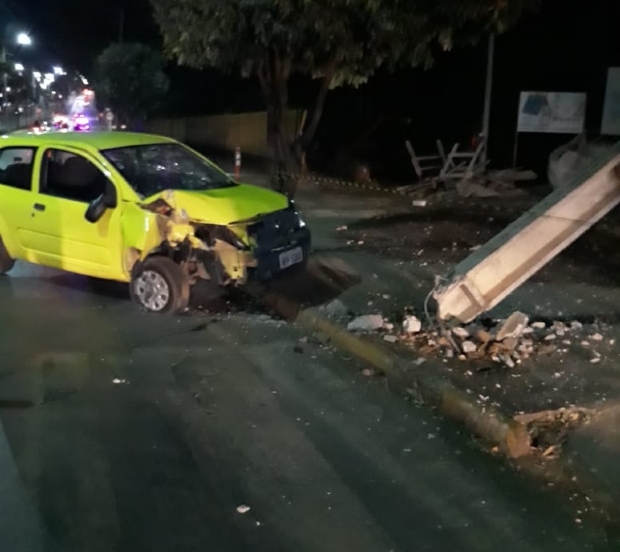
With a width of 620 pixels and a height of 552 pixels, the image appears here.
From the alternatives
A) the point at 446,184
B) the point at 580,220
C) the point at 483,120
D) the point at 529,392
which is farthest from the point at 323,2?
the point at 529,392

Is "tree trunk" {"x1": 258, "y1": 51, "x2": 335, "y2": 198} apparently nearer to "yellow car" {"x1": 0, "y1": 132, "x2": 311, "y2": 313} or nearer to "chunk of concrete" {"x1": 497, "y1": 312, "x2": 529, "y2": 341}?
"yellow car" {"x1": 0, "y1": 132, "x2": 311, "y2": 313}

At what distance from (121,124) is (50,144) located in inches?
1128

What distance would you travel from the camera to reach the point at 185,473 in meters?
4.91

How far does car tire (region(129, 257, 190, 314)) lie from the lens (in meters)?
8.23

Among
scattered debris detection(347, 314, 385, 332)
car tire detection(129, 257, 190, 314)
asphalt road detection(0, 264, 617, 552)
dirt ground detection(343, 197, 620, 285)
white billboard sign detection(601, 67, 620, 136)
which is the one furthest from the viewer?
white billboard sign detection(601, 67, 620, 136)

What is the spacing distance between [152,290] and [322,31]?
21.9ft

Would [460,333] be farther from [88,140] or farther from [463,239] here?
[463,239]

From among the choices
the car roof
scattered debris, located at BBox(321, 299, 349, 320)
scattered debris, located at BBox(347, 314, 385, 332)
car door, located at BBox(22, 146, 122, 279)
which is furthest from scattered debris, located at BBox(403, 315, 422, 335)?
the car roof

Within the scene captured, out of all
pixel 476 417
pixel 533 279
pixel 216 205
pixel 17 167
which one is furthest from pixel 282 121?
pixel 476 417

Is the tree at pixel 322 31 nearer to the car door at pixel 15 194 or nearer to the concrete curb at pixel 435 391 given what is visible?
the car door at pixel 15 194

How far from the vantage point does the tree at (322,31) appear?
42.1 ft

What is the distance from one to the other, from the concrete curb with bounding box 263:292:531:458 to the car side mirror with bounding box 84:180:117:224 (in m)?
2.36

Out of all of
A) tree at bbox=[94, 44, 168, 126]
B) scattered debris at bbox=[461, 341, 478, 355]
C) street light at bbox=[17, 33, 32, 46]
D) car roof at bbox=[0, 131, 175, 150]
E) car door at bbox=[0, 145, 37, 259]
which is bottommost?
scattered debris at bbox=[461, 341, 478, 355]

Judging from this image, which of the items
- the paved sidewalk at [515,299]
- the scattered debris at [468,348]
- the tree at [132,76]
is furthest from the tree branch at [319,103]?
the tree at [132,76]
